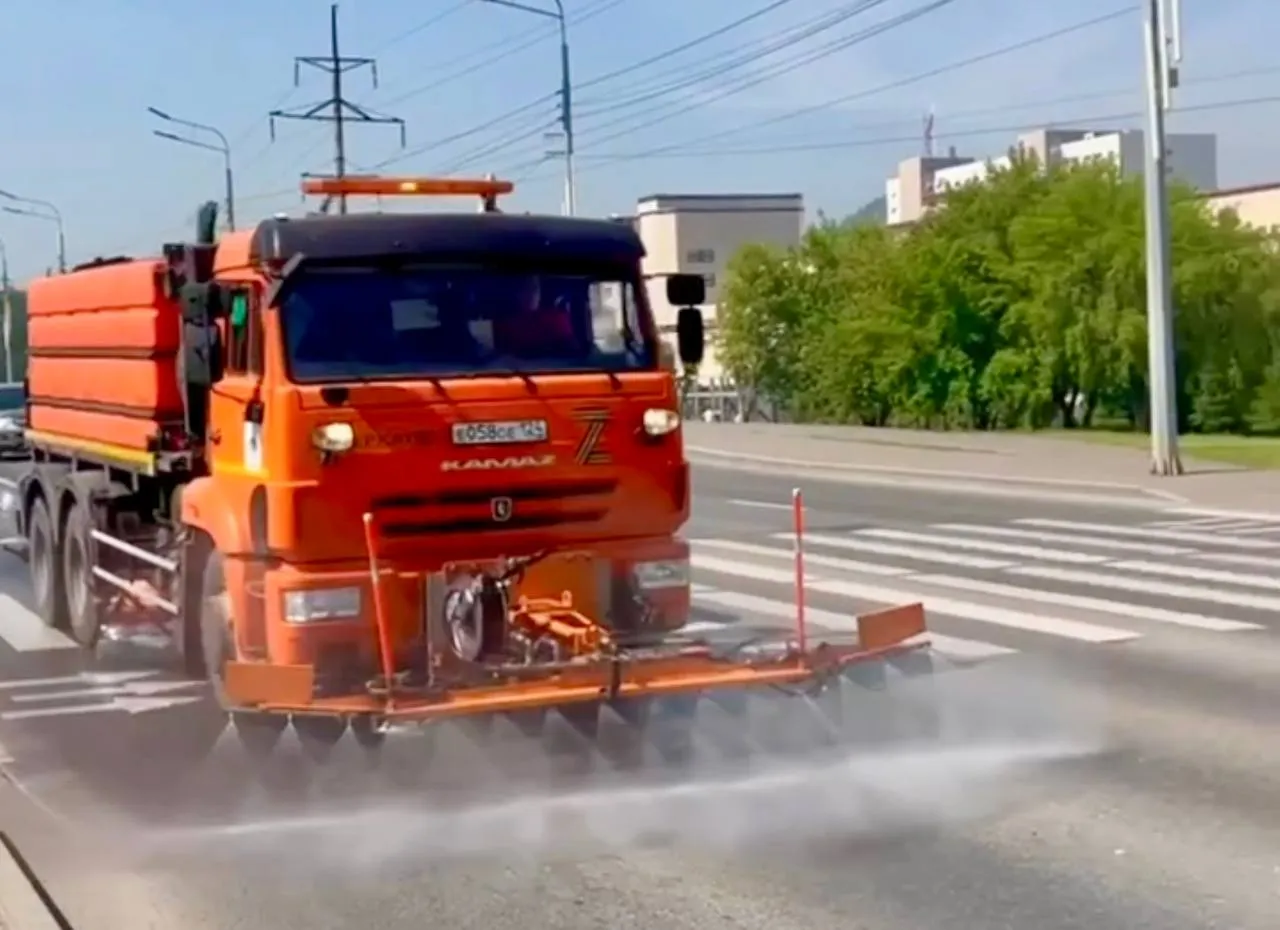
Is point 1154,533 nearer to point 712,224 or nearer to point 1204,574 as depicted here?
point 1204,574

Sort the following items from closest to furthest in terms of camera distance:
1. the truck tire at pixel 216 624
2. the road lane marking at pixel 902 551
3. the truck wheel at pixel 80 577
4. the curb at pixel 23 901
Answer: the curb at pixel 23 901
the truck tire at pixel 216 624
the truck wheel at pixel 80 577
the road lane marking at pixel 902 551

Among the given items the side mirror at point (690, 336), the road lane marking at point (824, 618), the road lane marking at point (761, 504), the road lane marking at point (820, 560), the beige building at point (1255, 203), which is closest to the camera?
the side mirror at point (690, 336)

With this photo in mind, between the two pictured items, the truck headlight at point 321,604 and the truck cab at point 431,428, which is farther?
the truck cab at point 431,428

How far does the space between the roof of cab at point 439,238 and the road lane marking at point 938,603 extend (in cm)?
476

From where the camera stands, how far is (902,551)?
67.2 ft

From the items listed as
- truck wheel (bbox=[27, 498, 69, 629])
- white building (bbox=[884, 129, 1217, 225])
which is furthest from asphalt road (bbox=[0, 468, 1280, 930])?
white building (bbox=[884, 129, 1217, 225])

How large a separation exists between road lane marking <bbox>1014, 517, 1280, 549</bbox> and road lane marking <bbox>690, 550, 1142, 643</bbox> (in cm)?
443

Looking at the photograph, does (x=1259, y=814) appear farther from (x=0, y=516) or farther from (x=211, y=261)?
(x=0, y=516)

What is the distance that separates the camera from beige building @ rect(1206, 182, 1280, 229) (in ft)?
181

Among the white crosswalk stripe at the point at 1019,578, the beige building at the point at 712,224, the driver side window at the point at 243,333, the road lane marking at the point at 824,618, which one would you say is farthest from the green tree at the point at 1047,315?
the beige building at the point at 712,224

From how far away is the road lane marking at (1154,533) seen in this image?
2058 cm

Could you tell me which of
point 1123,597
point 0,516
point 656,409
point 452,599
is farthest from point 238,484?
point 0,516

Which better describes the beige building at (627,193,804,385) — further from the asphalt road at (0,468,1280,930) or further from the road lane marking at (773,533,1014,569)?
the asphalt road at (0,468,1280,930)

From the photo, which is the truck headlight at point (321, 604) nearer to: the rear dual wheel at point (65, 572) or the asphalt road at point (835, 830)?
the asphalt road at point (835, 830)
